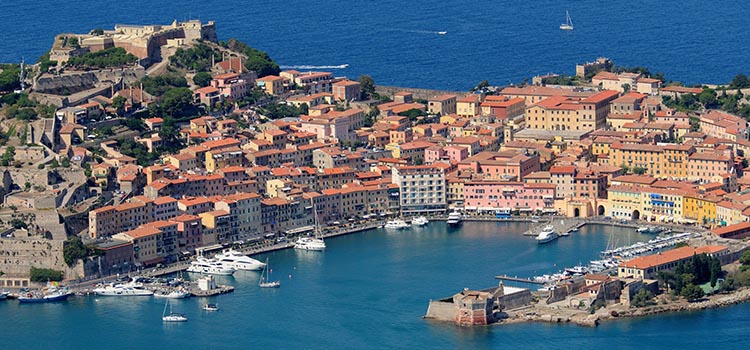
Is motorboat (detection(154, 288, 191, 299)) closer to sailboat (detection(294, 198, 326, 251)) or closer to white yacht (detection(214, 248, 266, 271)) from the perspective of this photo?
white yacht (detection(214, 248, 266, 271))

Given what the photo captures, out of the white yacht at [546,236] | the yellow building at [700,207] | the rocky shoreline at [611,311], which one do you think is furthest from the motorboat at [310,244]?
the yellow building at [700,207]

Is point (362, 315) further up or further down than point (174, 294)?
further down

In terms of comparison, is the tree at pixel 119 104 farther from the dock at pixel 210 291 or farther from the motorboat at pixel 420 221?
the dock at pixel 210 291

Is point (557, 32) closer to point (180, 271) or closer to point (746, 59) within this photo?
point (746, 59)

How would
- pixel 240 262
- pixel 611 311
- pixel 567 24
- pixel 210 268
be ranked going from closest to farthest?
pixel 611 311 < pixel 210 268 < pixel 240 262 < pixel 567 24

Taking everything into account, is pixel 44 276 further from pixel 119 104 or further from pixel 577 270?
pixel 577 270

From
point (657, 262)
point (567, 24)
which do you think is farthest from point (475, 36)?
point (657, 262)

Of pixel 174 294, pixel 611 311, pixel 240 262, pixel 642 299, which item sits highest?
pixel 240 262

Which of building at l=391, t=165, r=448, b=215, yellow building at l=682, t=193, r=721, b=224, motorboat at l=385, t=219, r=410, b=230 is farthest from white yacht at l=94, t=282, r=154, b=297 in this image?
yellow building at l=682, t=193, r=721, b=224
